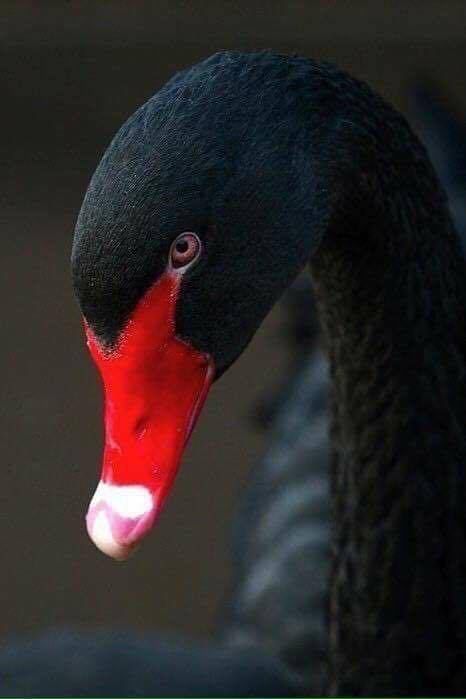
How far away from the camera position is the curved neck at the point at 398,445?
39.2 inches

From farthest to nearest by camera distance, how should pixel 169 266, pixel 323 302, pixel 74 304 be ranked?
pixel 74 304, pixel 323 302, pixel 169 266

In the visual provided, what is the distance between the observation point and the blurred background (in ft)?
6.61

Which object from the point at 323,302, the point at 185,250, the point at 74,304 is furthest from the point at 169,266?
the point at 74,304

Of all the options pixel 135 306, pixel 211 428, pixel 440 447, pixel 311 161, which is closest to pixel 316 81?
pixel 311 161

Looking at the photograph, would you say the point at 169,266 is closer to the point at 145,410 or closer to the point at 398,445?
the point at 145,410

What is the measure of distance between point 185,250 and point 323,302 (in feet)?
0.84

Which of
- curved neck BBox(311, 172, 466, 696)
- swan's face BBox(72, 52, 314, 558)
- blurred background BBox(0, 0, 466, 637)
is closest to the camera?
swan's face BBox(72, 52, 314, 558)

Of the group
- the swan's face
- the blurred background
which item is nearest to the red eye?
the swan's face

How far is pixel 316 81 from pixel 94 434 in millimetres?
1394

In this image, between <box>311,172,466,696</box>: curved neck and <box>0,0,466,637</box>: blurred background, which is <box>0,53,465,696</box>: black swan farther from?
<box>0,0,466,637</box>: blurred background

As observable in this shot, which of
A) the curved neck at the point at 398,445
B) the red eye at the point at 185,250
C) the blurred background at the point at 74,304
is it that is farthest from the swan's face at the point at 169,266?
the blurred background at the point at 74,304

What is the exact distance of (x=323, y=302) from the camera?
41.1 inches

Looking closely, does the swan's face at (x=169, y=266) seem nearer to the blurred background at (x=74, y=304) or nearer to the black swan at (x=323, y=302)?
the black swan at (x=323, y=302)

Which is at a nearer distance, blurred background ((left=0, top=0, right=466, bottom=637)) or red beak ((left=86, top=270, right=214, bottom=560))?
red beak ((left=86, top=270, right=214, bottom=560))
